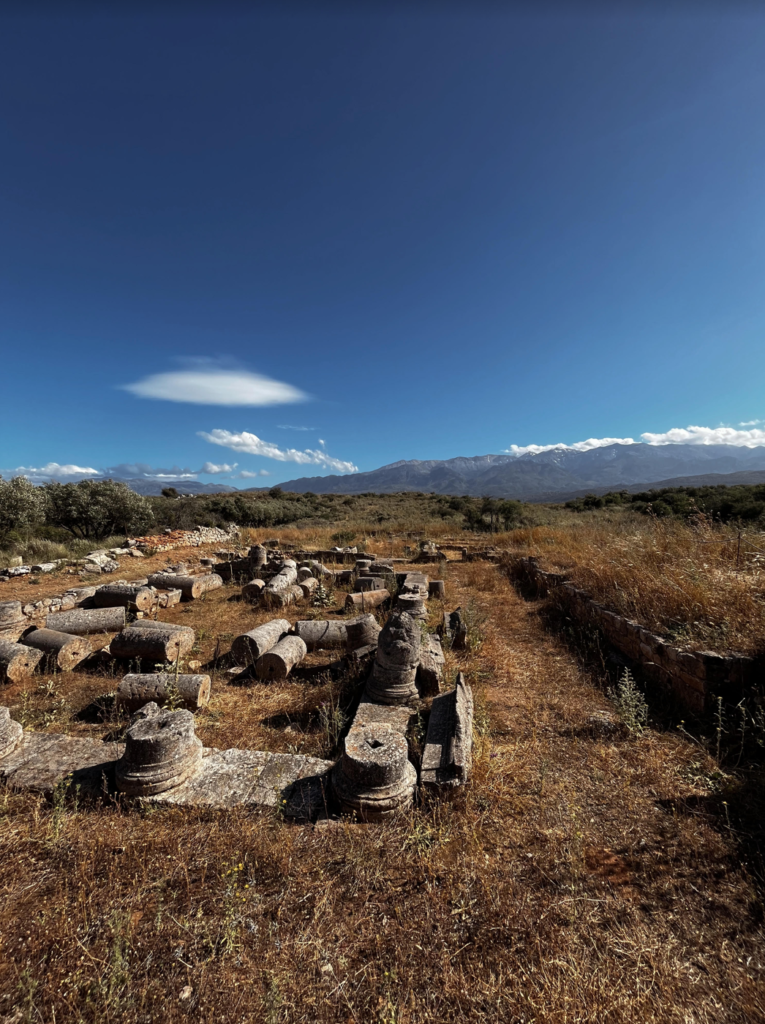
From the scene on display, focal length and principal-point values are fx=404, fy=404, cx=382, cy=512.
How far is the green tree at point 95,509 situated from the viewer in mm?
18875

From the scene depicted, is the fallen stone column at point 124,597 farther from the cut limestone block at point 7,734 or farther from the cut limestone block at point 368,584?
the cut limestone block at point 7,734

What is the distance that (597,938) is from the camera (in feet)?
7.14

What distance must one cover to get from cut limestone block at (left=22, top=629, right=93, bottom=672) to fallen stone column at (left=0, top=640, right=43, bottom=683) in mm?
141

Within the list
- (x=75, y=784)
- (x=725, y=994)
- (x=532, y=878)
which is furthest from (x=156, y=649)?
(x=725, y=994)

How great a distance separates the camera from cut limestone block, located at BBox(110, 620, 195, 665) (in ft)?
19.3

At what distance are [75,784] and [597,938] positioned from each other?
12.8ft

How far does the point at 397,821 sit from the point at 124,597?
8004mm

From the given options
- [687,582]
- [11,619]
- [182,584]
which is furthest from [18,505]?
[687,582]

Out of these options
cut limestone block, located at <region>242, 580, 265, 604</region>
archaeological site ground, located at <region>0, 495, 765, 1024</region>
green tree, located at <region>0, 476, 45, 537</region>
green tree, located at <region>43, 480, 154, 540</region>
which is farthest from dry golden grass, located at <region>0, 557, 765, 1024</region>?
green tree, located at <region>43, 480, 154, 540</region>

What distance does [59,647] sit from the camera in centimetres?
597

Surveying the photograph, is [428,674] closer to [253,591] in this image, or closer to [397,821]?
[397,821]

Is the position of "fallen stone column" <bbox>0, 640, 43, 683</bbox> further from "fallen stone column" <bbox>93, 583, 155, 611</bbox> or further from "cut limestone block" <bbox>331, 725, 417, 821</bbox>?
"cut limestone block" <bbox>331, 725, 417, 821</bbox>

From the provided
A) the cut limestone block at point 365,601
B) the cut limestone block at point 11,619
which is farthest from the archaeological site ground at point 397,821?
the cut limestone block at point 365,601

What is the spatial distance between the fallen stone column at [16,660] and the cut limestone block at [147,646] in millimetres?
989
